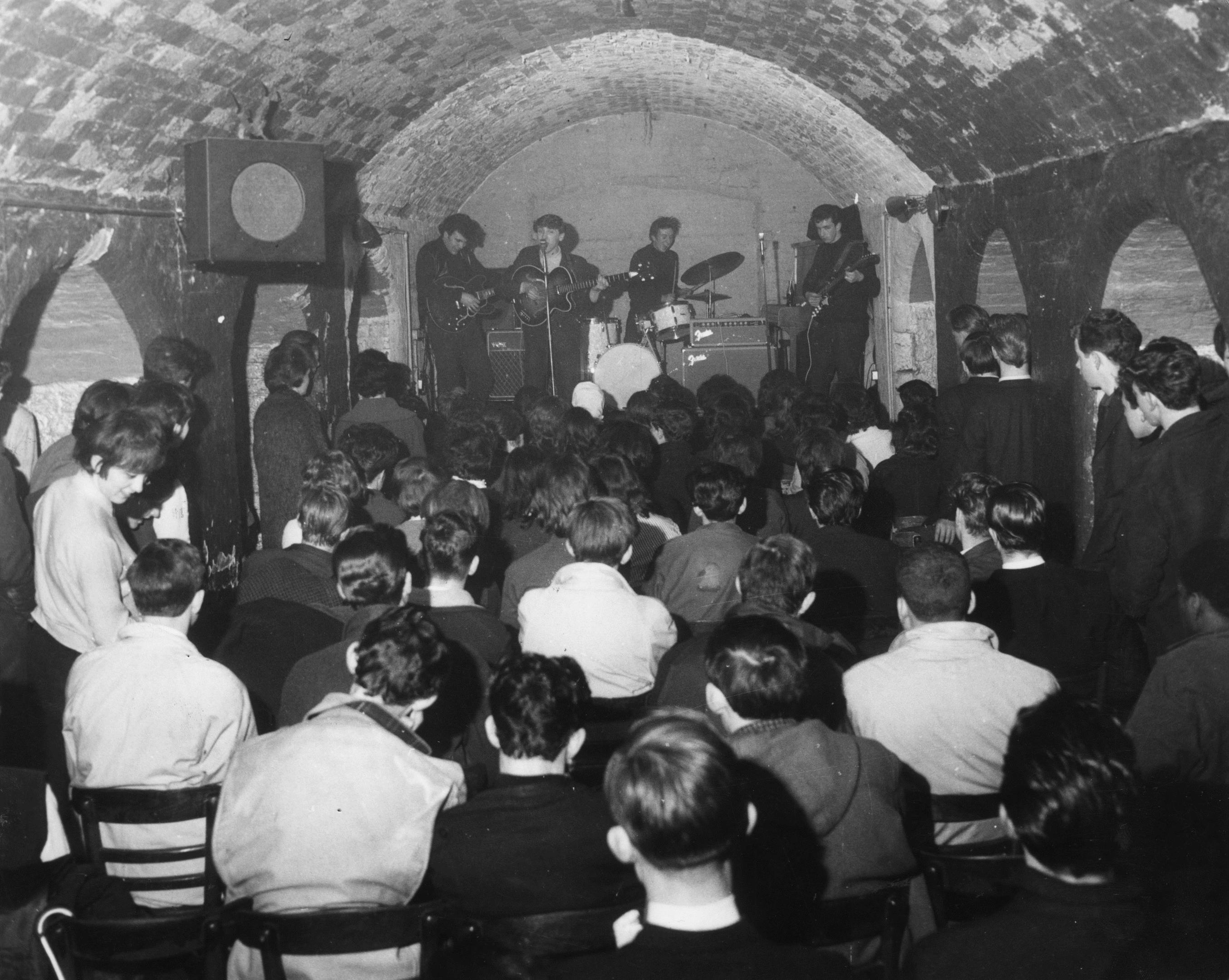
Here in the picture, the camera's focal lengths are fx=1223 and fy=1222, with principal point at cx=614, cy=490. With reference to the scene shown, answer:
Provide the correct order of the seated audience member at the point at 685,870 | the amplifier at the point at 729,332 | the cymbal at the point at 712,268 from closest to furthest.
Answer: the seated audience member at the point at 685,870, the amplifier at the point at 729,332, the cymbal at the point at 712,268

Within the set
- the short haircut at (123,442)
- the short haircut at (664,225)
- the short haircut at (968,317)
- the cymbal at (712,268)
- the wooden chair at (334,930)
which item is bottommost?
the wooden chair at (334,930)

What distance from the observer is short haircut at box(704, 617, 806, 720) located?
2.54 metres

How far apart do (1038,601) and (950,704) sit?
0.86 m

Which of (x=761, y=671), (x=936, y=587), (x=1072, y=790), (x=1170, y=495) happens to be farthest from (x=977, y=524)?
(x=1072, y=790)

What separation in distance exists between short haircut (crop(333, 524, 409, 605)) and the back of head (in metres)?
1.39

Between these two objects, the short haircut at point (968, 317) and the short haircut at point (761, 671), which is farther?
the short haircut at point (968, 317)

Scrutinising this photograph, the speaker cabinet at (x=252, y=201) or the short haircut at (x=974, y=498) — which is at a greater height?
the speaker cabinet at (x=252, y=201)

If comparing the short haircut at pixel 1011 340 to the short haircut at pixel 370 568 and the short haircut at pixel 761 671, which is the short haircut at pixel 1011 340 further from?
the short haircut at pixel 761 671

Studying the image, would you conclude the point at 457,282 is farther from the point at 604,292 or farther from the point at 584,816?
the point at 584,816

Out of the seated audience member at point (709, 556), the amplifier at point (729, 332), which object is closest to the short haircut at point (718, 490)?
the seated audience member at point (709, 556)

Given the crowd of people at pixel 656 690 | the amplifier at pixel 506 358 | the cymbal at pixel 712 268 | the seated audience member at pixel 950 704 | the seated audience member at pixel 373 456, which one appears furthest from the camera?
the cymbal at pixel 712 268

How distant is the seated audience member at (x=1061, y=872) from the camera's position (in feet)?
5.83

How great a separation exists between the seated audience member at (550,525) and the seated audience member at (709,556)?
1.21ft

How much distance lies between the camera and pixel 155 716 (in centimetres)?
296
